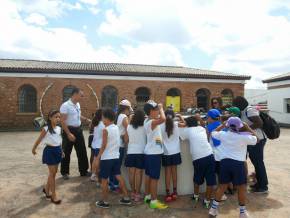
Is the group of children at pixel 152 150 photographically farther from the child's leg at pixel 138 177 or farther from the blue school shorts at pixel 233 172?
the blue school shorts at pixel 233 172

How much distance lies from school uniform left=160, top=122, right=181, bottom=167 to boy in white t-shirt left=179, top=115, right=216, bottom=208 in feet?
0.72

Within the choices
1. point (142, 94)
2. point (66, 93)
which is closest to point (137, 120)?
point (66, 93)

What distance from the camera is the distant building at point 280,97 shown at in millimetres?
23484

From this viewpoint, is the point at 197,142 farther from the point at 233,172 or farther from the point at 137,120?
the point at 137,120

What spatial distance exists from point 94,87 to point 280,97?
14428 mm

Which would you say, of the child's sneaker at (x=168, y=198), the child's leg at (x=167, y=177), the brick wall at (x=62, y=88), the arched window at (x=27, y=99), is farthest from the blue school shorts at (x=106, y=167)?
the arched window at (x=27, y=99)

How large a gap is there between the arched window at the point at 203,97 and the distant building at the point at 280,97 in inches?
206

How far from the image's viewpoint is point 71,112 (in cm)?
613

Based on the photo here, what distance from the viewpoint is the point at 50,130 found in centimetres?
488

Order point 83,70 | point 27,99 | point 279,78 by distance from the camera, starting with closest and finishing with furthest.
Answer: point 27,99 < point 83,70 < point 279,78

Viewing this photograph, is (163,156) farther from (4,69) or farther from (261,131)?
(4,69)

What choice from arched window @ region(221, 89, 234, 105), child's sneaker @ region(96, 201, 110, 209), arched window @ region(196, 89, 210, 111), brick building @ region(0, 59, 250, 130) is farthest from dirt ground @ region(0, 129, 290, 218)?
arched window @ region(221, 89, 234, 105)

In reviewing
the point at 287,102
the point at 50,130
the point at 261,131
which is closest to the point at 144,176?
the point at 50,130

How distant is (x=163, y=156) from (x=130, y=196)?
0.89m
